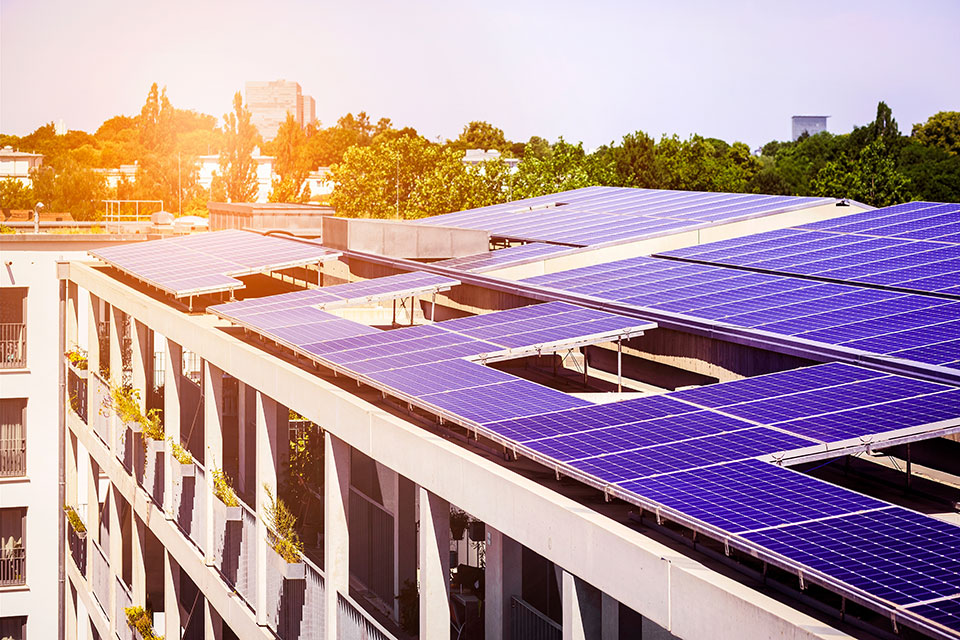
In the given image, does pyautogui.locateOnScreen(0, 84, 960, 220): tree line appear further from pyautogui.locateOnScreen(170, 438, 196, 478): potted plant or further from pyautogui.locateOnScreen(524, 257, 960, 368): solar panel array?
pyautogui.locateOnScreen(524, 257, 960, 368): solar panel array

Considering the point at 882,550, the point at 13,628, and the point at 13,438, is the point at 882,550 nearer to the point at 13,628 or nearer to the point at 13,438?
the point at 13,438

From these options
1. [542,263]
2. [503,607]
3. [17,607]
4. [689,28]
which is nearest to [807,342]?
[503,607]

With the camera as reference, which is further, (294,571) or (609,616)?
(294,571)

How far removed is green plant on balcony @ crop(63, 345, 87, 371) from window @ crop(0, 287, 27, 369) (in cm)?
137

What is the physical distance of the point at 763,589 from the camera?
8133 mm

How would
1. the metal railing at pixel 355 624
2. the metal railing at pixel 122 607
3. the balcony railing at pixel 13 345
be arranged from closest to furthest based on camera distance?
the metal railing at pixel 355 624
the metal railing at pixel 122 607
the balcony railing at pixel 13 345

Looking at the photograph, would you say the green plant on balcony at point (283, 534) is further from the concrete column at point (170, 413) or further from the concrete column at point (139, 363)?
the concrete column at point (139, 363)

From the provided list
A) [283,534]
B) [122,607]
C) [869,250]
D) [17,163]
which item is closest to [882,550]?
[283,534]

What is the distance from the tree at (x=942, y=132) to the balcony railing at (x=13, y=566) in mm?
106319

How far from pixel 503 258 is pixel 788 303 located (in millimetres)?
8654

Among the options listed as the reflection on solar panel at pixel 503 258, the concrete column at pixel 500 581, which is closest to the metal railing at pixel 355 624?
the concrete column at pixel 500 581

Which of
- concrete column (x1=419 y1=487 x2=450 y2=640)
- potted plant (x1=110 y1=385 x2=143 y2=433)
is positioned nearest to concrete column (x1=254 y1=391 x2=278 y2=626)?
concrete column (x1=419 y1=487 x2=450 y2=640)

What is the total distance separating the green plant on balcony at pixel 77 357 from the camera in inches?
1214

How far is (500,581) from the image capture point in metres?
14.4
